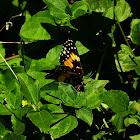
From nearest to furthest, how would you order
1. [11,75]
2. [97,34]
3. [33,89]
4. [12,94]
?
[33,89] < [12,94] < [11,75] < [97,34]

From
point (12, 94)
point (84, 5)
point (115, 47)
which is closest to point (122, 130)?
point (115, 47)

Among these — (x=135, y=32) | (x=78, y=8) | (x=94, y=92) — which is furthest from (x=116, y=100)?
(x=78, y=8)

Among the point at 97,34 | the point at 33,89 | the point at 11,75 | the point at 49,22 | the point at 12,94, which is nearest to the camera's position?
the point at 33,89

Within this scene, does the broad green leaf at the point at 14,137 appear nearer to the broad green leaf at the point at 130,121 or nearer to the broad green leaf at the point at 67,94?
the broad green leaf at the point at 67,94

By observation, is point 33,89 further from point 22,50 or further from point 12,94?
point 22,50

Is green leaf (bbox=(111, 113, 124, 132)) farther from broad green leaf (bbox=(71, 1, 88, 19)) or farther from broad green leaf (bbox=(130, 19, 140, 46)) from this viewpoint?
broad green leaf (bbox=(71, 1, 88, 19))

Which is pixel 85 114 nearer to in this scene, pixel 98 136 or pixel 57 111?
pixel 57 111

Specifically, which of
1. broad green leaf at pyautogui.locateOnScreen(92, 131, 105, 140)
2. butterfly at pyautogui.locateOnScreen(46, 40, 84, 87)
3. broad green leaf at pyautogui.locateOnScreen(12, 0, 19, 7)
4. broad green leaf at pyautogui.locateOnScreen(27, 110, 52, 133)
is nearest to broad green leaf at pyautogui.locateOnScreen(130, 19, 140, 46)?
butterfly at pyautogui.locateOnScreen(46, 40, 84, 87)
